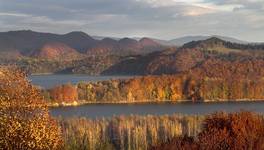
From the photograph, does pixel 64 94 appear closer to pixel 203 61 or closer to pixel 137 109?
pixel 137 109

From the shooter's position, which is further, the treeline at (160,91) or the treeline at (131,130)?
the treeline at (160,91)

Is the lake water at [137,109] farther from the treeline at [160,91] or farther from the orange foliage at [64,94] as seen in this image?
the treeline at [160,91]

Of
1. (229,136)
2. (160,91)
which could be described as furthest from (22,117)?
(160,91)

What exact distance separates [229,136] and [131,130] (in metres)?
40.5

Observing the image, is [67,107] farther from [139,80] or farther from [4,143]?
[4,143]

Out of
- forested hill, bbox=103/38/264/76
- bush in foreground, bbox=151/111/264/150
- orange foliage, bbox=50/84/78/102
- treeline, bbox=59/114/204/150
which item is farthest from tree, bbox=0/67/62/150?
forested hill, bbox=103/38/264/76

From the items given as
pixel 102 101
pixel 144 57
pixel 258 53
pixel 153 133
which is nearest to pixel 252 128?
pixel 153 133

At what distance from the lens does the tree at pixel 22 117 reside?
9992 mm

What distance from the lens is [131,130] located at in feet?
175

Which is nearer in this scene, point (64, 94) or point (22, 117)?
point (22, 117)

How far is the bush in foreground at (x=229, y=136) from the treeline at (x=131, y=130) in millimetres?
28537

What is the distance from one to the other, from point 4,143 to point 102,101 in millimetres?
91143

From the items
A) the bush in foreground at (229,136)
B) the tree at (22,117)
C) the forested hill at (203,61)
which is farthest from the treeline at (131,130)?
the forested hill at (203,61)

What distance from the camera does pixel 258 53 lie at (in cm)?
16462
